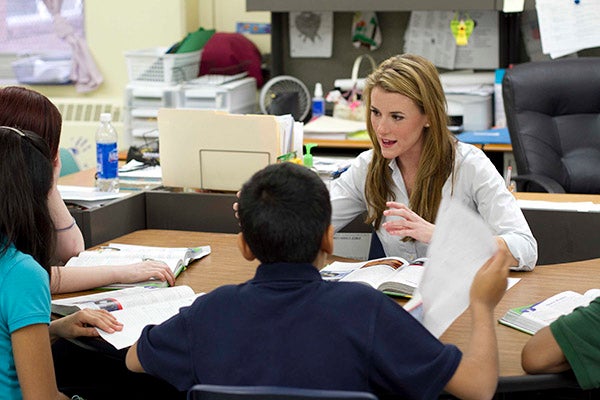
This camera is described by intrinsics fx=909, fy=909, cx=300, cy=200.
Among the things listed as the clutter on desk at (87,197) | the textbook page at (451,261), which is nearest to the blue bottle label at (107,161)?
the clutter on desk at (87,197)

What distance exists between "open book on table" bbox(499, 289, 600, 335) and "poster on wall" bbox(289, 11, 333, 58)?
2806 mm

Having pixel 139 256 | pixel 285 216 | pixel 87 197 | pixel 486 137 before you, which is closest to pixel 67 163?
pixel 87 197

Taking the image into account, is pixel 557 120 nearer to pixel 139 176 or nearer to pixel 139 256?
pixel 139 176

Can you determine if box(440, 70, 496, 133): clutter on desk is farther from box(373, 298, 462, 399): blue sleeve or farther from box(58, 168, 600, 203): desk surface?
box(373, 298, 462, 399): blue sleeve

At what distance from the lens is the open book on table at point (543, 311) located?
1.84 m

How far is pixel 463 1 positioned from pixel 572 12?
1.70 feet

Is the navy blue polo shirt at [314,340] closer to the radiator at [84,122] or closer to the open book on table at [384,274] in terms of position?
the open book on table at [384,274]

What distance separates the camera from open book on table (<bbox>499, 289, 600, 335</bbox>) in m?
1.84

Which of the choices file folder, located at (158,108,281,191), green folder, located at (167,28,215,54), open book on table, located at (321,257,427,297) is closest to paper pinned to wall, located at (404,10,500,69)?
green folder, located at (167,28,215,54)

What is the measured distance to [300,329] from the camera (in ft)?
4.59

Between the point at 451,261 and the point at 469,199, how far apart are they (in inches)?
34.1

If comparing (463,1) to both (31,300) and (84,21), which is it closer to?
(84,21)

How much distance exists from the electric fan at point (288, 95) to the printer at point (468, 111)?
73 centimetres

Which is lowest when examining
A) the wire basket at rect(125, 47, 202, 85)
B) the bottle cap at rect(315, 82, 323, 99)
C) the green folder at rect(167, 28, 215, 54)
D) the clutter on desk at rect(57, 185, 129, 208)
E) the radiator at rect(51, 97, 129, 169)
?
the radiator at rect(51, 97, 129, 169)
